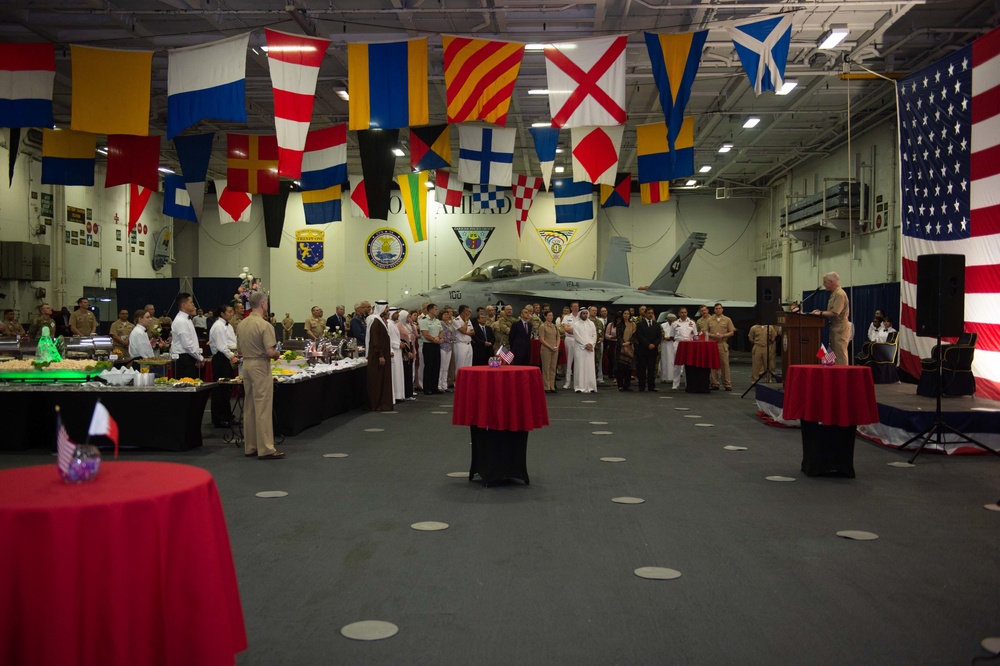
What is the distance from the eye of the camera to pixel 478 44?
9656mm

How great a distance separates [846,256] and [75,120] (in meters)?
18.1

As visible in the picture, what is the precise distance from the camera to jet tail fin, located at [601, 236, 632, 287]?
73.4ft

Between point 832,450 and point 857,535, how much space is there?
70.6 inches

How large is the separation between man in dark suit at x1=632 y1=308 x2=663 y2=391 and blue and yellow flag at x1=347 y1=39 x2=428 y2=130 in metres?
5.84

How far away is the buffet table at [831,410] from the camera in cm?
591

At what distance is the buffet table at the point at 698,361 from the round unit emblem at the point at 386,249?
14.2 meters

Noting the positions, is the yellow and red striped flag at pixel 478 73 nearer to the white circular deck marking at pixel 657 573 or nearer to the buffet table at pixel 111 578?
the white circular deck marking at pixel 657 573

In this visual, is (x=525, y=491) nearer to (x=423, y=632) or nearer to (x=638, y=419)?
(x=423, y=632)

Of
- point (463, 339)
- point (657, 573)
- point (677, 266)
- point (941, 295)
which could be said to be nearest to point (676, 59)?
point (941, 295)

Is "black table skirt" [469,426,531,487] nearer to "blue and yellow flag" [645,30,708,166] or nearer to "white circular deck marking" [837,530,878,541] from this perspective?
"white circular deck marking" [837,530,878,541]

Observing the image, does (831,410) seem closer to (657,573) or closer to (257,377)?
(657,573)

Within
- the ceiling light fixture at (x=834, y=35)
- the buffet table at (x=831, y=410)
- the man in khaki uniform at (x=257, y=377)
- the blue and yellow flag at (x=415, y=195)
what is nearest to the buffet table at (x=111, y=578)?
the man in khaki uniform at (x=257, y=377)

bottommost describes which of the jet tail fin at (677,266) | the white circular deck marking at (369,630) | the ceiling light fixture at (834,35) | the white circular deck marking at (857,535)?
the white circular deck marking at (369,630)

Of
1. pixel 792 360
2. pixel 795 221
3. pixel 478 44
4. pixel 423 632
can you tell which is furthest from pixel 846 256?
pixel 423 632
